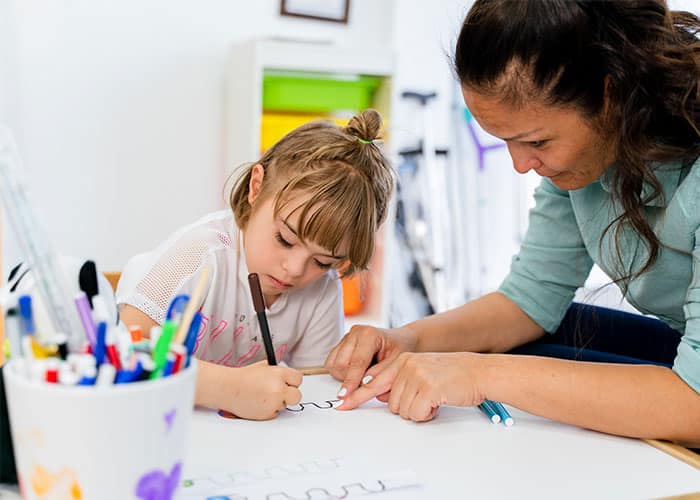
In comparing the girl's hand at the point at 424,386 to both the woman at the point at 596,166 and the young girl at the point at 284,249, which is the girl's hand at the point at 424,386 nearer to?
the woman at the point at 596,166

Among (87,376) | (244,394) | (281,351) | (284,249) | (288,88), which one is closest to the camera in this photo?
(87,376)

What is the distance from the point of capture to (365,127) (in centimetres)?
119

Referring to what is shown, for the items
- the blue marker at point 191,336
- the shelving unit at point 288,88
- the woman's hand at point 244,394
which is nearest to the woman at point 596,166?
the woman's hand at point 244,394

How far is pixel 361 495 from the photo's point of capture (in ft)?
2.01

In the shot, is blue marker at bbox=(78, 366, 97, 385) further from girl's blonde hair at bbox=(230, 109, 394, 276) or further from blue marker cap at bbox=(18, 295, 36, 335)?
girl's blonde hair at bbox=(230, 109, 394, 276)

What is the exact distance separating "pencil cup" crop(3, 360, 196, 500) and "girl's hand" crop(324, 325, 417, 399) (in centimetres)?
43

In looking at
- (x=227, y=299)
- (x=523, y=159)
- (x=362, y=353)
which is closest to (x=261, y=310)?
(x=362, y=353)

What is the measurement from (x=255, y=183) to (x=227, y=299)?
184 mm

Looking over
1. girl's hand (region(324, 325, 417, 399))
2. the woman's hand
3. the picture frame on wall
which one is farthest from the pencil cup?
the picture frame on wall

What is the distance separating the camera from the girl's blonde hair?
1105 millimetres

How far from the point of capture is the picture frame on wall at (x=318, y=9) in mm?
2725

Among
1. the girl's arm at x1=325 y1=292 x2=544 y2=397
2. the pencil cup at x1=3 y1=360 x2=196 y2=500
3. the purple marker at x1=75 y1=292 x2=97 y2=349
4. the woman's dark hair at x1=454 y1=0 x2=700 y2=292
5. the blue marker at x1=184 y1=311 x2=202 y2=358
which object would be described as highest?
the woman's dark hair at x1=454 y1=0 x2=700 y2=292

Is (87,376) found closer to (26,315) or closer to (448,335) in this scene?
(26,315)

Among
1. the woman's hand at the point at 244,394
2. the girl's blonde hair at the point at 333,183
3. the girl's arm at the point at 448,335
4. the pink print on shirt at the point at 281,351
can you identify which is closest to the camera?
the woman's hand at the point at 244,394
